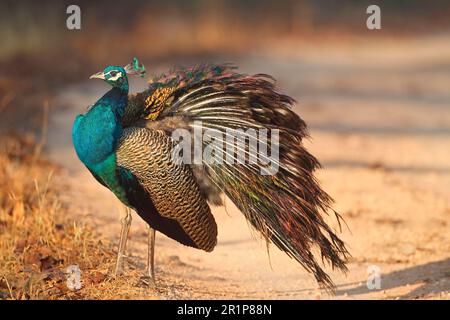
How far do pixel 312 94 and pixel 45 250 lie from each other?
8.33 metres

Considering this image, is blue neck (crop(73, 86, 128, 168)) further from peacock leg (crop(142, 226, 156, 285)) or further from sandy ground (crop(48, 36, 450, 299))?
sandy ground (crop(48, 36, 450, 299))

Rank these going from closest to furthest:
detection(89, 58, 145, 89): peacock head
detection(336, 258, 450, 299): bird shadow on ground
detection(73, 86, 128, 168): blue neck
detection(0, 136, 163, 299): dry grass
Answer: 1. detection(73, 86, 128, 168): blue neck
2. detection(0, 136, 163, 299): dry grass
3. detection(89, 58, 145, 89): peacock head
4. detection(336, 258, 450, 299): bird shadow on ground

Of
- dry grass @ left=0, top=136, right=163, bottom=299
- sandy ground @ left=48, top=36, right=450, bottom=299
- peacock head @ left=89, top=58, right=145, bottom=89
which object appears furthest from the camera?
sandy ground @ left=48, top=36, right=450, bottom=299

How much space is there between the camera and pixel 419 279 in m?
6.69

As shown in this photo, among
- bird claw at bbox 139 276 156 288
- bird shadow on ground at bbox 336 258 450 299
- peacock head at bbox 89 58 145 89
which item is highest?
peacock head at bbox 89 58 145 89

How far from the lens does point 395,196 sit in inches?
359

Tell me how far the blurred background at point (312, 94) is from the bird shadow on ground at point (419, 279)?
0.05 ft

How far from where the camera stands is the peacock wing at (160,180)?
552 cm

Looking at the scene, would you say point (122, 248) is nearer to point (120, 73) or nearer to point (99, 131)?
point (99, 131)

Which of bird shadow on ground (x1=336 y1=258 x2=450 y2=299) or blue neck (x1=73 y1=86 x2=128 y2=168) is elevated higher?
blue neck (x1=73 y1=86 x2=128 y2=168)

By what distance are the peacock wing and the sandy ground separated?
0.53m

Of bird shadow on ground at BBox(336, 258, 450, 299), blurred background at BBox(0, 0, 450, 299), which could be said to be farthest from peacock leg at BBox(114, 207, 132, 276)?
bird shadow on ground at BBox(336, 258, 450, 299)

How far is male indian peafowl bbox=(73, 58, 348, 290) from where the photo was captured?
218 inches

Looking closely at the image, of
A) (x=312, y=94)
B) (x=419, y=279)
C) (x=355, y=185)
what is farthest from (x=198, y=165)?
(x=312, y=94)
